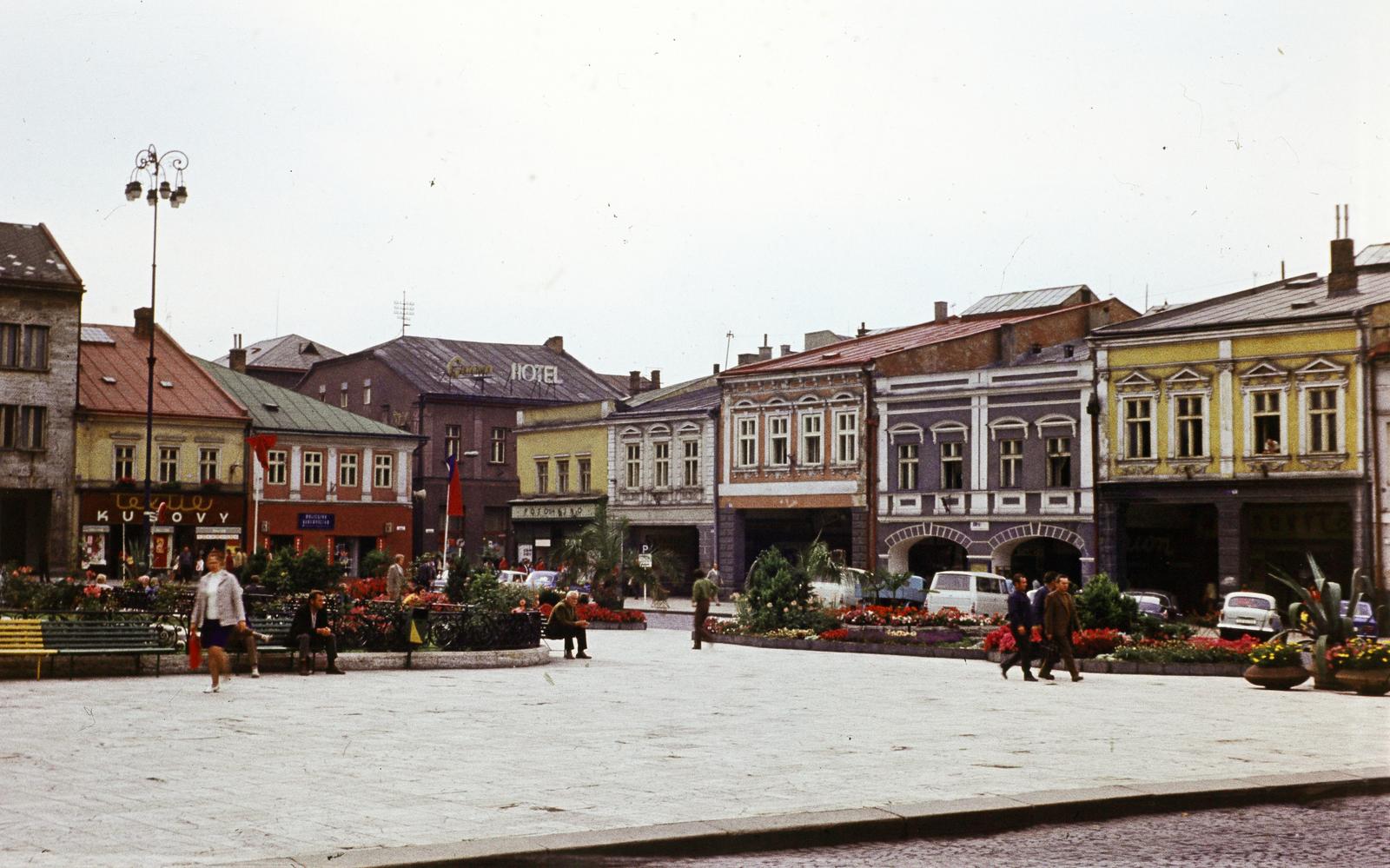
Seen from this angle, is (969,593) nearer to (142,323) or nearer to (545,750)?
(545,750)

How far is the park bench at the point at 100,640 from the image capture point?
21016mm

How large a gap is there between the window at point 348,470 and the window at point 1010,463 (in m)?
30.1

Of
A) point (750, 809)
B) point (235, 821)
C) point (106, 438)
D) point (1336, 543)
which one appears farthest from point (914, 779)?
point (106, 438)

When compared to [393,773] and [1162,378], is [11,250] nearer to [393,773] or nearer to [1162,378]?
[1162,378]

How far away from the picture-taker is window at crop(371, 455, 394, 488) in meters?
70.2

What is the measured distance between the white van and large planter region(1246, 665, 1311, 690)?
1833 cm

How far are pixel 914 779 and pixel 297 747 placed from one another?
201 inches

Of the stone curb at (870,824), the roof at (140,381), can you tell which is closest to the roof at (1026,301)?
the roof at (140,381)

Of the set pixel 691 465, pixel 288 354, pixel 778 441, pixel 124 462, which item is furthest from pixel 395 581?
pixel 288 354

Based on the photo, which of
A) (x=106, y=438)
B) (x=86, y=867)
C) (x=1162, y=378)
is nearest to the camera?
(x=86, y=867)

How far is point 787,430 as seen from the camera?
5703 centimetres

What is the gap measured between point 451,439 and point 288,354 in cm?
2721

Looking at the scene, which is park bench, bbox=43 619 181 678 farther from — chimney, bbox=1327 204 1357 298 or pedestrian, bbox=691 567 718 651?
chimney, bbox=1327 204 1357 298

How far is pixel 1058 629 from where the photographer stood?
24.3 meters
